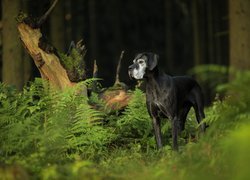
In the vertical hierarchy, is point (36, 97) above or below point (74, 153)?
above

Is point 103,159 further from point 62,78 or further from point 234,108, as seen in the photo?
point 234,108

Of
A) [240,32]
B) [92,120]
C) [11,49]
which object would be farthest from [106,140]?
[240,32]

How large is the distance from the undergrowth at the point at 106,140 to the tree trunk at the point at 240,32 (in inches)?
173

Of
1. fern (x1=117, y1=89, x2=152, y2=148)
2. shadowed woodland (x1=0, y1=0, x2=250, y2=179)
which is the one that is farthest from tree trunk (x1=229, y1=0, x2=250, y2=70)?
fern (x1=117, y1=89, x2=152, y2=148)

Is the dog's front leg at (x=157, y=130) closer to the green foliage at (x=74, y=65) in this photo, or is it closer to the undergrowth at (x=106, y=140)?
the undergrowth at (x=106, y=140)

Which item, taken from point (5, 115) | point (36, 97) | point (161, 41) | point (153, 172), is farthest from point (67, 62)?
point (161, 41)

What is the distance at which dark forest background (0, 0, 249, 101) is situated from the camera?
17016mm

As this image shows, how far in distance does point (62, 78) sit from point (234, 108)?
4.83 m

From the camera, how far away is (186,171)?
6941mm

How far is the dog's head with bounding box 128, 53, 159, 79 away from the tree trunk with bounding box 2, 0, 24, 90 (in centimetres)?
665

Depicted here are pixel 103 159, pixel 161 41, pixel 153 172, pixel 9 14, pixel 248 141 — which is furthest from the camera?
pixel 161 41

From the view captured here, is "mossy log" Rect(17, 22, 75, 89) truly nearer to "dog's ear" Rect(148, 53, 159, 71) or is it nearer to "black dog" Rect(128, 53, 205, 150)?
"black dog" Rect(128, 53, 205, 150)

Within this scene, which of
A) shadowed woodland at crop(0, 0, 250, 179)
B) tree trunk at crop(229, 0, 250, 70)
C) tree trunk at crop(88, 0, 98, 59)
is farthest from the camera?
tree trunk at crop(88, 0, 98, 59)

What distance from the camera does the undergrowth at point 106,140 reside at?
7.02 meters
